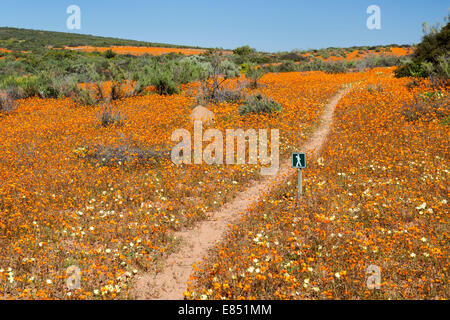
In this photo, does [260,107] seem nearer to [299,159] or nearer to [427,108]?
[427,108]

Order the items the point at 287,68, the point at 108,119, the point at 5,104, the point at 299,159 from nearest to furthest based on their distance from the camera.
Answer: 1. the point at 299,159
2. the point at 108,119
3. the point at 5,104
4. the point at 287,68

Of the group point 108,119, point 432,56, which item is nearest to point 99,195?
point 108,119

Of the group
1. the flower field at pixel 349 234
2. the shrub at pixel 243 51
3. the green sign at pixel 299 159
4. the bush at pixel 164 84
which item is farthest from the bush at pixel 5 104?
the shrub at pixel 243 51

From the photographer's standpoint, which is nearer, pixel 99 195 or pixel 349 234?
pixel 349 234

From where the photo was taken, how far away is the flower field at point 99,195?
4.85 m

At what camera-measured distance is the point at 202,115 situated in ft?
43.8

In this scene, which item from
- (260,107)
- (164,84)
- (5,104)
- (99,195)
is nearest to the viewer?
(99,195)

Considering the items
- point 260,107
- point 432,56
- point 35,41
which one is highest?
point 35,41

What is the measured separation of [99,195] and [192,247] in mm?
2905

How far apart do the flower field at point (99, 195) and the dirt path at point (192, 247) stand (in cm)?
20

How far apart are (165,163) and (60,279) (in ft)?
15.5

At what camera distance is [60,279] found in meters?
4.62

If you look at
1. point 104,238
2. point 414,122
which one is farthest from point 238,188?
point 414,122

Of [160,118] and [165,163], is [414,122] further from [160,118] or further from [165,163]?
[160,118]
